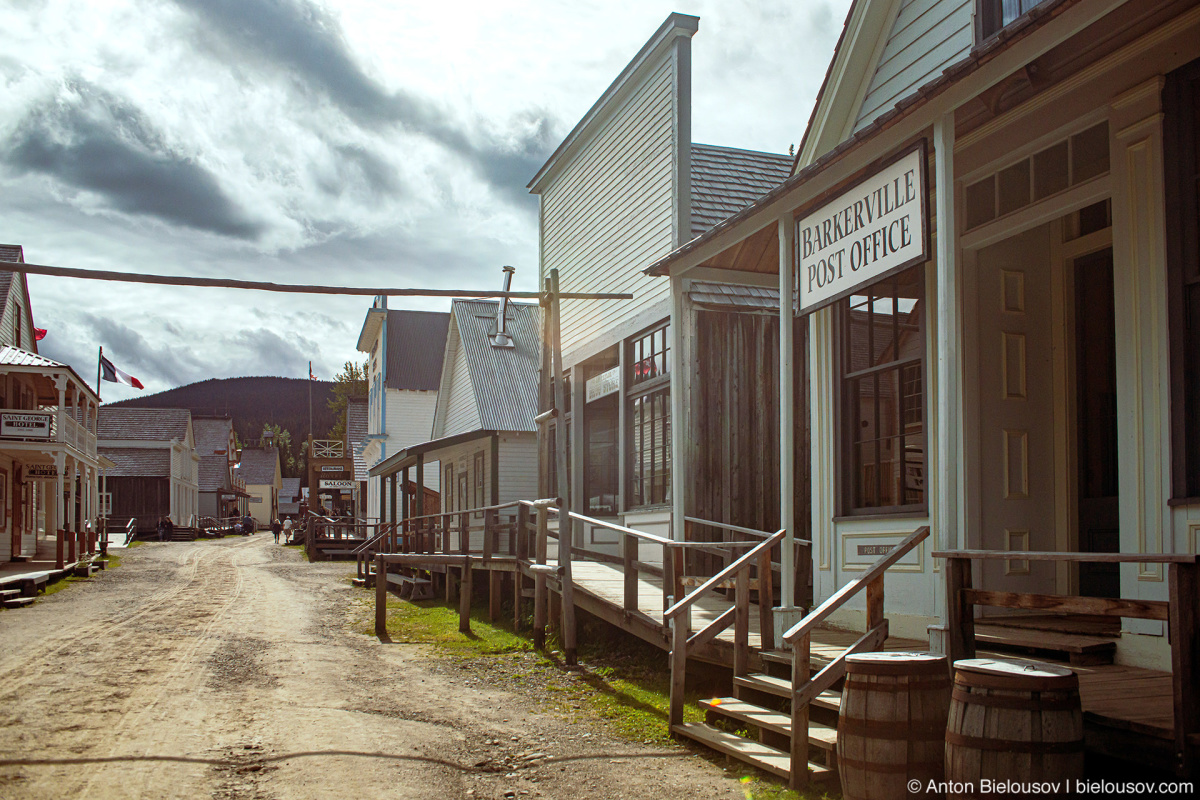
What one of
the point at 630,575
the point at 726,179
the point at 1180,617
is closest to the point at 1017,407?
the point at 1180,617

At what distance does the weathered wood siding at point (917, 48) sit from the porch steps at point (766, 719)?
16.0ft

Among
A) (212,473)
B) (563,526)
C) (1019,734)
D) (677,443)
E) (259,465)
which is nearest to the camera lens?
(1019,734)

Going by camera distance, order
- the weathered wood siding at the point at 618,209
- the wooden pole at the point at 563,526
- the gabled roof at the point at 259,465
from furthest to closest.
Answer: the gabled roof at the point at 259,465, the weathered wood siding at the point at 618,209, the wooden pole at the point at 563,526

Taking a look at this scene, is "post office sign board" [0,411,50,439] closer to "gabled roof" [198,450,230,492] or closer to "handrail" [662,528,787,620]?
"handrail" [662,528,787,620]

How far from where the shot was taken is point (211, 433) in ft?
249

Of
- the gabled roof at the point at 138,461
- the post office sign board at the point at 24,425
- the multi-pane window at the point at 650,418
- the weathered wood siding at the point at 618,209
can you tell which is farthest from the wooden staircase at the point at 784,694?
the gabled roof at the point at 138,461

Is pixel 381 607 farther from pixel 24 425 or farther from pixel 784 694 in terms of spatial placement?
pixel 24 425

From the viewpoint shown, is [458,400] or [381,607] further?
[458,400]

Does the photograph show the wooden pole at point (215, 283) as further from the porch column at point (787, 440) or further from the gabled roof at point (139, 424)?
the gabled roof at point (139, 424)

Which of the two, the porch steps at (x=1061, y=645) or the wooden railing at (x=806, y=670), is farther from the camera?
the porch steps at (x=1061, y=645)

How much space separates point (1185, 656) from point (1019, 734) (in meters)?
0.76

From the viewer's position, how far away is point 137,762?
689 centimetres

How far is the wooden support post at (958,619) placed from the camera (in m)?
5.15

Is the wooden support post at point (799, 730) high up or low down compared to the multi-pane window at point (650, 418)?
down
